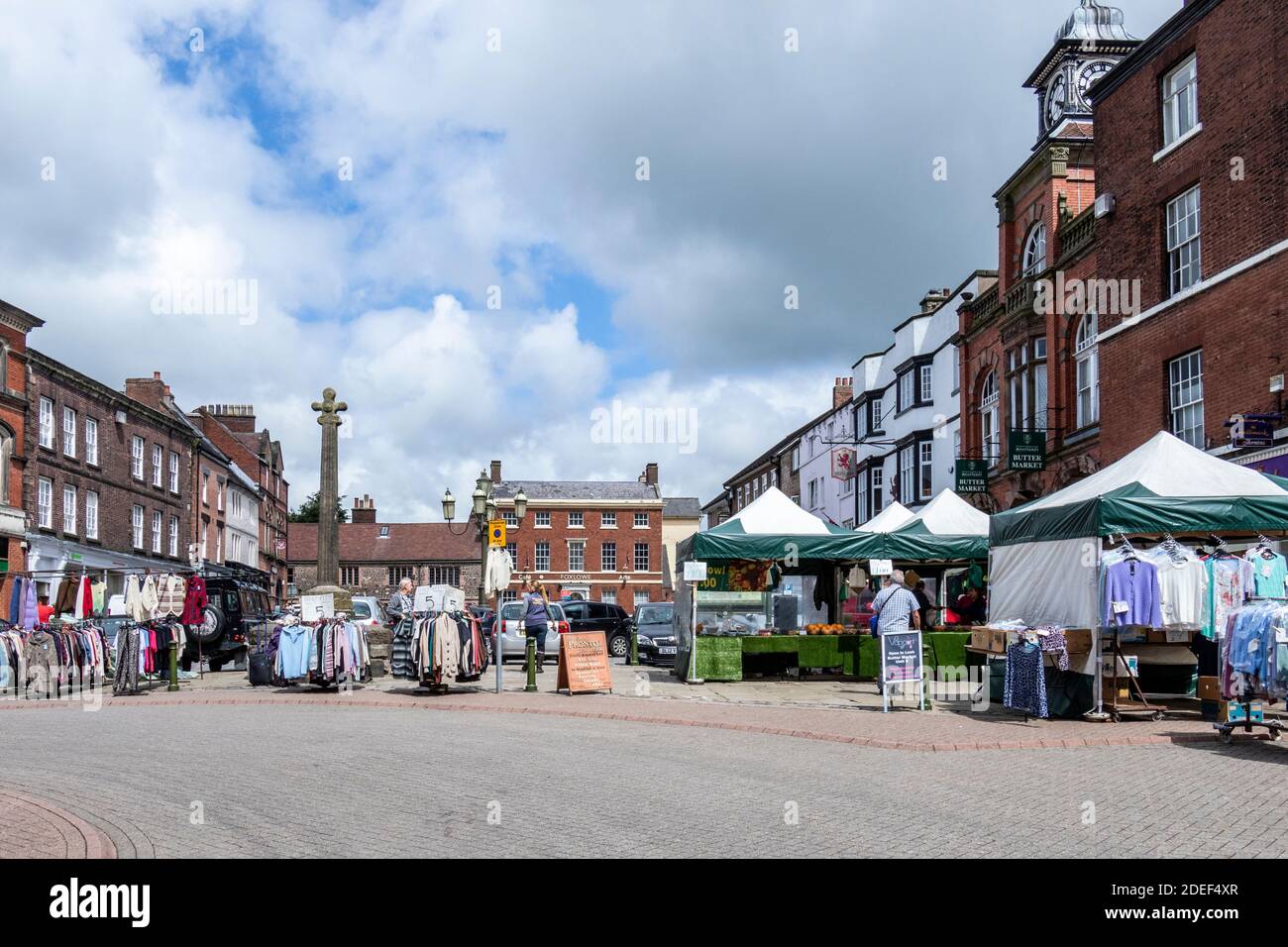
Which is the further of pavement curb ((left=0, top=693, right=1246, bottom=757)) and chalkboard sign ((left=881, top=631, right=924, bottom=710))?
chalkboard sign ((left=881, top=631, right=924, bottom=710))

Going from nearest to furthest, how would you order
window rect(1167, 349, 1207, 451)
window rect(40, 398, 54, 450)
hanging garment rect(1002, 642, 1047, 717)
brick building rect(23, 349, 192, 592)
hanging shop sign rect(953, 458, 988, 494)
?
hanging garment rect(1002, 642, 1047, 717) → window rect(1167, 349, 1207, 451) → hanging shop sign rect(953, 458, 988, 494) → brick building rect(23, 349, 192, 592) → window rect(40, 398, 54, 450)

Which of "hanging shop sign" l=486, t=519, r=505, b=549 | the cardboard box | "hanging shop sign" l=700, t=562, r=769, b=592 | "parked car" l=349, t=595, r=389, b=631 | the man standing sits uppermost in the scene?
"hanging shop sign" l=486, t=519, r=505, b=549

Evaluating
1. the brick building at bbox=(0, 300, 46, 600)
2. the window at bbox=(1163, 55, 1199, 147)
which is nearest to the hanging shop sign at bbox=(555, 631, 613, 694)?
the window at bbox=(1163, 55, 1199, 147)

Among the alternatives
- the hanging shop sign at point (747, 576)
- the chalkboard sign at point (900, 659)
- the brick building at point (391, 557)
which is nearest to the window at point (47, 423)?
the hanging shop sign at point (747, 576)

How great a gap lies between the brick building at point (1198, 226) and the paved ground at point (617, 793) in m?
10.4

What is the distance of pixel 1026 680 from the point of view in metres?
14.6

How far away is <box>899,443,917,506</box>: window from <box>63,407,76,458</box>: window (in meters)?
28.8

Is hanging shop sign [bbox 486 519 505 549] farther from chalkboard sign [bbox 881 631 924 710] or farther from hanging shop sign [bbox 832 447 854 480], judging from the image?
hanging shop sign [bbox 832 447 854 480]

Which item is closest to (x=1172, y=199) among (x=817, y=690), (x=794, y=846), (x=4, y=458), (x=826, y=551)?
(x=826, y=551)

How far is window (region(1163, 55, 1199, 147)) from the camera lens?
22.3 meters

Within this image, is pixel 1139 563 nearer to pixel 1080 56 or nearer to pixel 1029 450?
pixel 1029 450

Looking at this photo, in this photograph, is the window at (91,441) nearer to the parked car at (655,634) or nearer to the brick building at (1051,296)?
the parked car at (655,634)

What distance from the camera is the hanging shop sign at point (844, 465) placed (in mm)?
49375

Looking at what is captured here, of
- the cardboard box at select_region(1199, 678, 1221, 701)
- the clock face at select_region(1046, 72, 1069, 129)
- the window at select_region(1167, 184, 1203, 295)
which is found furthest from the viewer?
the clock face at select_region(1046, 72, 1069, 129)
